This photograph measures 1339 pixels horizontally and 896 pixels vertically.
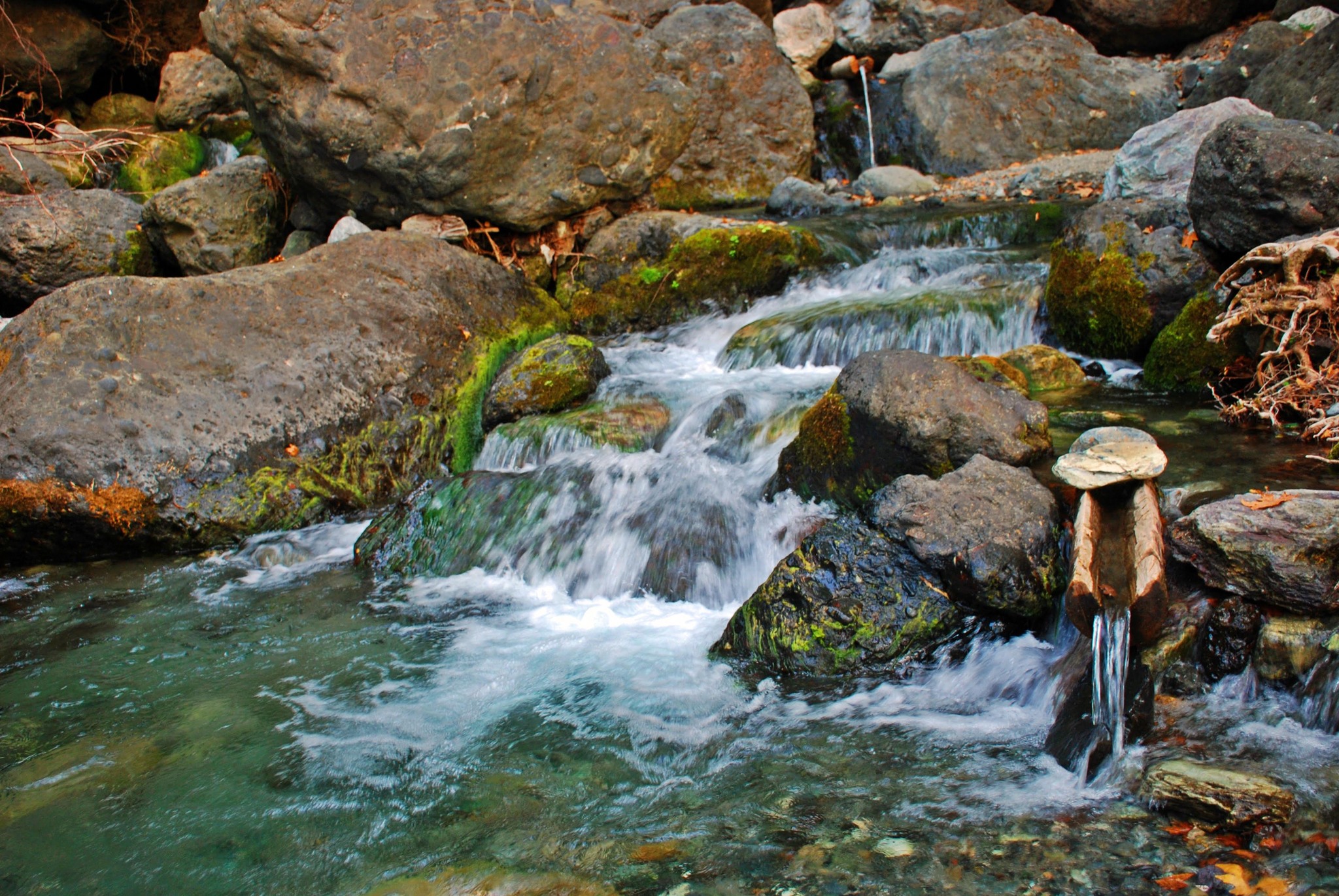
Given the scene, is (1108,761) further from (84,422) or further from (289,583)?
(84,422)

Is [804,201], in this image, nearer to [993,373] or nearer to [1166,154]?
[1166,154]

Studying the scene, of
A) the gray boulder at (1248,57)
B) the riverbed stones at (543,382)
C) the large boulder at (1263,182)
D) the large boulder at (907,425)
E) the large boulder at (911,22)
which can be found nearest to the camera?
the large boulder at (907,425)

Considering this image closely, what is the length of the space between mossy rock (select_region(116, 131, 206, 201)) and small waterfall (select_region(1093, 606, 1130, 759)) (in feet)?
42.3

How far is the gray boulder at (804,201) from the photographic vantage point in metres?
11.2

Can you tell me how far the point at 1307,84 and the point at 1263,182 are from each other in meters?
5.67

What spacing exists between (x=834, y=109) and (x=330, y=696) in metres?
13.3

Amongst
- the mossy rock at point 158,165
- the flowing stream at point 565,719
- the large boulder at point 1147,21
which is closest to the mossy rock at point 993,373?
the flowing stream at point 565,719

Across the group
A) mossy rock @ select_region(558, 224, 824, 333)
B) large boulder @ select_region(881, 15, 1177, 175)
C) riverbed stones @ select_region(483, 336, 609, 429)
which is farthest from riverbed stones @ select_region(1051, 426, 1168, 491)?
large boulder @ select_region(881, 15, 1177, 175)

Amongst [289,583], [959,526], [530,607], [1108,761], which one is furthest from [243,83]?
[1108,761]

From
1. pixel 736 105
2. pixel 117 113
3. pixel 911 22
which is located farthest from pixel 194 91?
pixel 911 22

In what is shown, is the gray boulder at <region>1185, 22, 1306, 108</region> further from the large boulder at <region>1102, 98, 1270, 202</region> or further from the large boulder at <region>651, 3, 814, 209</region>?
the large boulder at <region>651, 3, 814, 209</region>

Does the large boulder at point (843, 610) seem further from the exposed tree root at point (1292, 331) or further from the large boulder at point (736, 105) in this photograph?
the large boulder at point (736, 105)

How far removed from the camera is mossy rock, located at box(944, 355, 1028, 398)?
520cm

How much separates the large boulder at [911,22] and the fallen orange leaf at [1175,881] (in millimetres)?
15456
